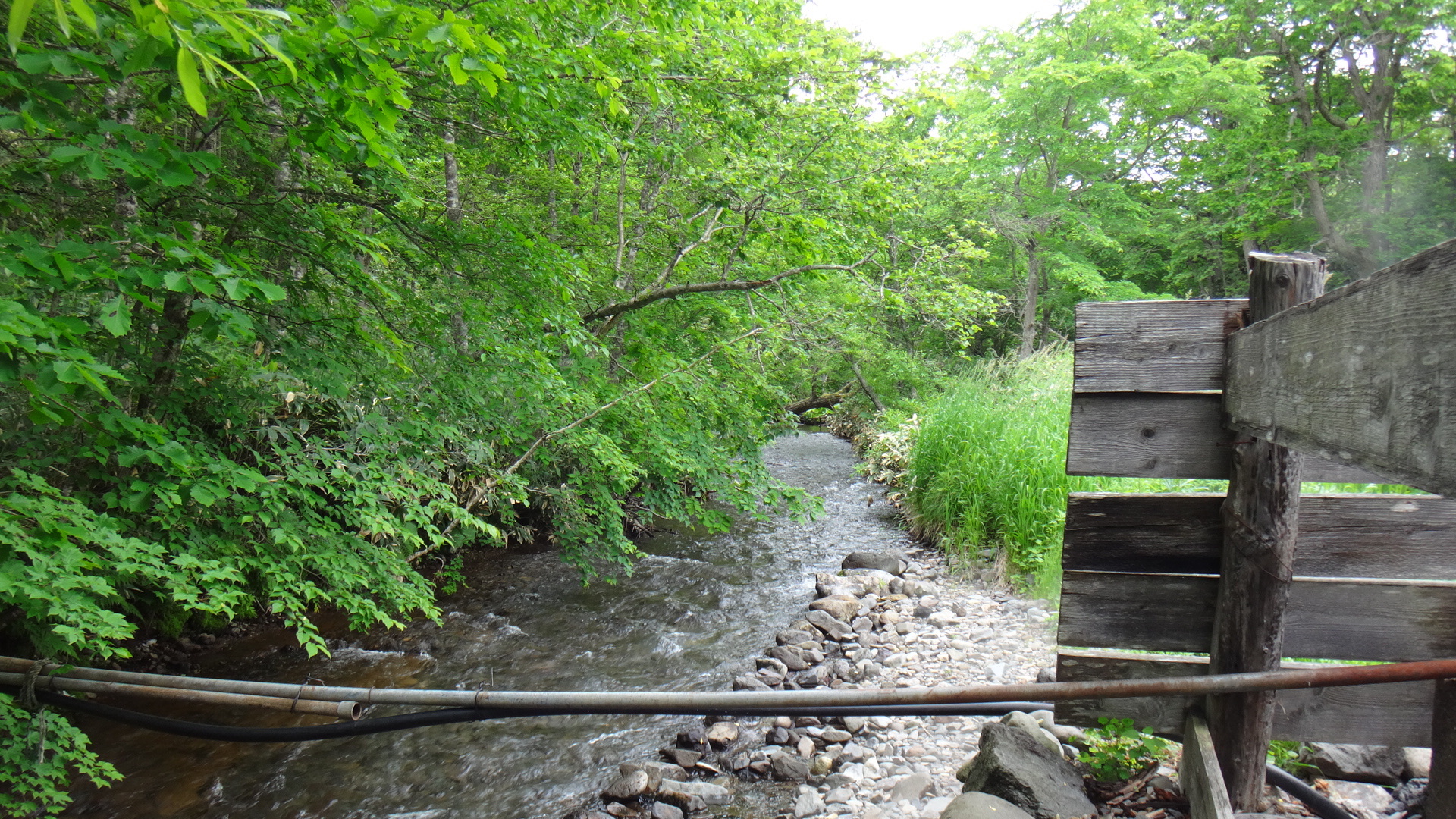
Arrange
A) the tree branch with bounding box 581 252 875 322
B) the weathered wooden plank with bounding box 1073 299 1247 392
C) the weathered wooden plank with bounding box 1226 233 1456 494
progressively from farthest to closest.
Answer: the tree branch with bounding box 581 252 875 322
the weathered wooden plank with bounding box 1073 299 1247 392
the weathered wooden plank with bounding box 1226 233 1456 494

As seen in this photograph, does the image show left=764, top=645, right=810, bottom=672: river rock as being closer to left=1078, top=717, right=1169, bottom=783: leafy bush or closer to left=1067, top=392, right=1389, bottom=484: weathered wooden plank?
left=1078, top=717, right=1169, bottom=783: leafy bush

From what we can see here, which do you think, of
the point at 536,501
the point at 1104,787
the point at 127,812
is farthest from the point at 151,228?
the point at 536,501

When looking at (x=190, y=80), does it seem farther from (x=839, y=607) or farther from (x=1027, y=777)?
(x=839, y=607)

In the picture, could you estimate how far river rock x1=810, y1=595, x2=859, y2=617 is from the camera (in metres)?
6.31

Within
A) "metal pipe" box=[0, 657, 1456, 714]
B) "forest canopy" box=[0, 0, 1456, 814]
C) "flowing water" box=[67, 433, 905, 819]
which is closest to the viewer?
"metal pipe" box=[0, 657, 1456, 714]

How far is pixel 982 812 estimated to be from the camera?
8.32 feet

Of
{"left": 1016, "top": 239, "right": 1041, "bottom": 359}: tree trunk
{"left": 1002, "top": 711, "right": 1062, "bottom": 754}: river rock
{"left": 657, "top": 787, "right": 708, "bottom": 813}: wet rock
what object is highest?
{"left": 1016, "top": 239, "right": 1041, "bottom": 359}: tree trunk

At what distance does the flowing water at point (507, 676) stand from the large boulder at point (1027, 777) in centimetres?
128

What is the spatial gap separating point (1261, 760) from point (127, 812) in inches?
200

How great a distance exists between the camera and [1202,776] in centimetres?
171

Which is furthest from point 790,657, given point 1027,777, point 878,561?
point 1027,777

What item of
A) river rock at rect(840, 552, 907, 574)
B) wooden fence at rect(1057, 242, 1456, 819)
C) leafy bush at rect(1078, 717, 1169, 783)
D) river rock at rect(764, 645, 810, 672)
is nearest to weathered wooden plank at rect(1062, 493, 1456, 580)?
wooden fence at rect(1057, 242, 1456, 819)

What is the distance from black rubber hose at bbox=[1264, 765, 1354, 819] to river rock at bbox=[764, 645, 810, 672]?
348 cm

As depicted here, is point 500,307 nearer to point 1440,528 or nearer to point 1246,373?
point 1246,373
